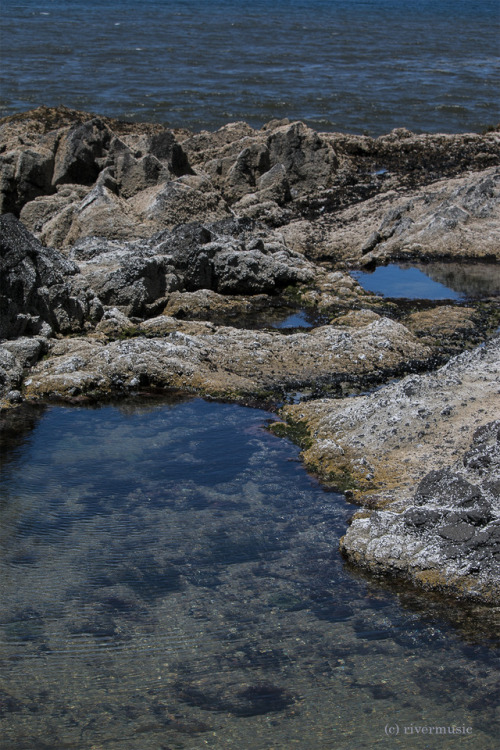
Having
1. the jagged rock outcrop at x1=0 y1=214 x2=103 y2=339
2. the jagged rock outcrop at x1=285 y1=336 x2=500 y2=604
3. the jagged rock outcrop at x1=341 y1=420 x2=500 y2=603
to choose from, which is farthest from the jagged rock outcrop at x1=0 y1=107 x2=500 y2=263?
the jagged rock outcrop at x1=341 y1=420 x2=500 y2=603

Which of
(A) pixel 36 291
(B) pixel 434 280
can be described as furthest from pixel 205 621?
(B) pixel 434 280

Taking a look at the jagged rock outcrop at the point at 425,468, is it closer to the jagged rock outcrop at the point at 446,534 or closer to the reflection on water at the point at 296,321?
the jagged rock outcrop at the point at 446,534

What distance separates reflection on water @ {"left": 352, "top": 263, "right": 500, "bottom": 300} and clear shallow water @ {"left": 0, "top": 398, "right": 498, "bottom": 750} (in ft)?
28.3

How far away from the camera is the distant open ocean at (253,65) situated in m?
41.7

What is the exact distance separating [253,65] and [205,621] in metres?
52.9

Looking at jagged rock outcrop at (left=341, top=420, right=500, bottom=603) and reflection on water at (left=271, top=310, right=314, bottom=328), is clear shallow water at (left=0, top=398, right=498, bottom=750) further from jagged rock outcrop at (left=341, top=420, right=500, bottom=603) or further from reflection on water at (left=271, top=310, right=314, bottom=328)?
reflection on water at (left=271, top=310, right=314, bottom=328)

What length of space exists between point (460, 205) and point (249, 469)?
14.1 m

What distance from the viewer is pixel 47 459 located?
12.7m

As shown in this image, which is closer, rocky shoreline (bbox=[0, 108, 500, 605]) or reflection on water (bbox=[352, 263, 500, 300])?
rocky shoreline (bbox=[0, 108, 500, 605])

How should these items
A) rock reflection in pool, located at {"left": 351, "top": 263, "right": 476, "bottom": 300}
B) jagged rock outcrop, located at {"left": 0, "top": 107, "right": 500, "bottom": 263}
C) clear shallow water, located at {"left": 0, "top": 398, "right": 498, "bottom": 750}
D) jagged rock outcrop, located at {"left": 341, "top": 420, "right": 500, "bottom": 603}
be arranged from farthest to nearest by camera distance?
jagged rock outcrop, located at {"left": 0, "top": 107, "right": 500, "bottom": 263} < rock reflection in pool, located at {"left": 351, "top": 263, "right": 476, "bottom": 300} < jagged rock outcrop, located at {"left": 341, "top": 420, "right": 500, "bottom": 603} < clear shallow water, located at {"left": 0, "top": 398, "right": 498, "bottom": 750}

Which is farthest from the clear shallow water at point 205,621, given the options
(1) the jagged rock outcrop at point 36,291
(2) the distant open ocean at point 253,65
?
(2) the distant open ocean at point 253,65

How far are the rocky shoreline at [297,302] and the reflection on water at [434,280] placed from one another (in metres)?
0.47

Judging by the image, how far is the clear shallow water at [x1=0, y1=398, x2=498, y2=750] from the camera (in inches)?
309

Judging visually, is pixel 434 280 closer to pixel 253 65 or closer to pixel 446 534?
pixel 446 534
